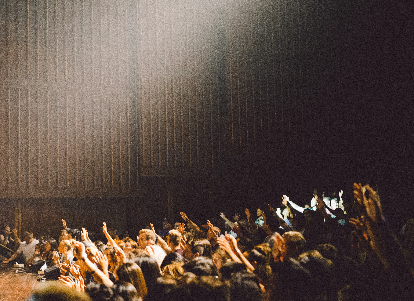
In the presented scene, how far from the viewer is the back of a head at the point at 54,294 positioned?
1.05 meters

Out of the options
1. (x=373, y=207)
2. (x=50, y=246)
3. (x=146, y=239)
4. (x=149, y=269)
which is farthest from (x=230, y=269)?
(x=50, y=246)

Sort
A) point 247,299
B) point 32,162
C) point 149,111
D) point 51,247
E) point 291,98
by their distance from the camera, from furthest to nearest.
Answer: point 291,98, point 149,111, point 32,162, point 51,247, point 247,299

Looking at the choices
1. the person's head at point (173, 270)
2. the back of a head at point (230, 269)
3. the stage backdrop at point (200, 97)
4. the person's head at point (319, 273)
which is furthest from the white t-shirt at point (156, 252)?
the stage backdrop at point (200, 97)

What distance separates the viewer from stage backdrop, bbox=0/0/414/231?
5.11 m

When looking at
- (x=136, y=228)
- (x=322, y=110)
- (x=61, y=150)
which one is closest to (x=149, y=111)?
(x=61, y=150)

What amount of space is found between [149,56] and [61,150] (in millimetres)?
2098

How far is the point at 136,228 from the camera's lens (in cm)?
510

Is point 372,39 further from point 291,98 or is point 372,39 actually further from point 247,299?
point 247,299

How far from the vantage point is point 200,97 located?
5.57 meters

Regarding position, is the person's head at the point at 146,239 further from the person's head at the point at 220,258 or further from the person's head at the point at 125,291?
the person's head at the point at 125,291

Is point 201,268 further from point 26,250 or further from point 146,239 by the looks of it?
point 26,250

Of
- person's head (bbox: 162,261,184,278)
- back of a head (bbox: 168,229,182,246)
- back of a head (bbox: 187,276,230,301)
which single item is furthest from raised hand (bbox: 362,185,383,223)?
back of a head (bbox: 168,229,182,246)

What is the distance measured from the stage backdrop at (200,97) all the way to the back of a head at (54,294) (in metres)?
4.15

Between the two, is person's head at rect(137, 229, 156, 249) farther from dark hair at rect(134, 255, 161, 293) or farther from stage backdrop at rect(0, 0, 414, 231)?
stage backdrop at rect(0, 0, 414, 231)
